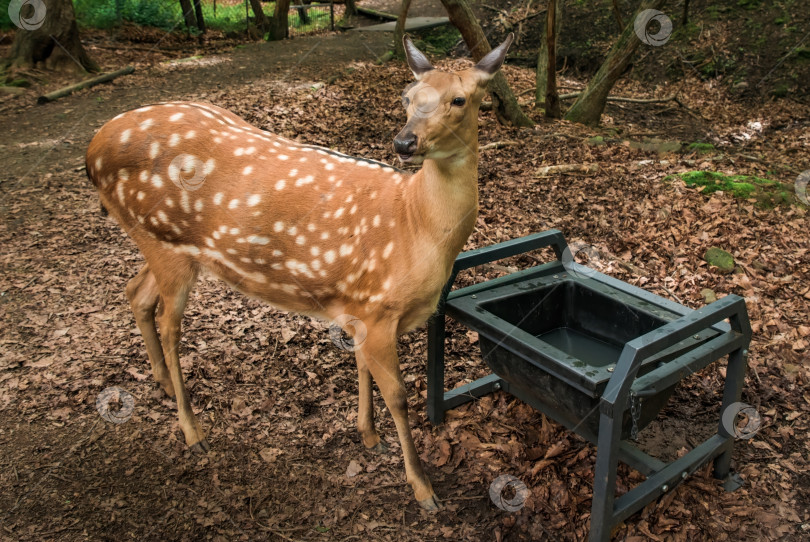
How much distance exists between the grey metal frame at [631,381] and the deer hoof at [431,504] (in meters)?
0.58

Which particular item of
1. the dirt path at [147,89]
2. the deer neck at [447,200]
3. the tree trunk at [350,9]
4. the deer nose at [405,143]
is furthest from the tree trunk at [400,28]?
the deer nose at [405,143]

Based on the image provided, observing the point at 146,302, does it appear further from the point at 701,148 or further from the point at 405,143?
the point at 701,148

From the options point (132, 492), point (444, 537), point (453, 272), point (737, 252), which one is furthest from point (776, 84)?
point (132, 492)

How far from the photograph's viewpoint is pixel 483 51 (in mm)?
7684

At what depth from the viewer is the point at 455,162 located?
2.77 meters

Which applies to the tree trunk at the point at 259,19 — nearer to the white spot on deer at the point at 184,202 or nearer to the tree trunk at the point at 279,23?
the tree trunk at the point at 279,23

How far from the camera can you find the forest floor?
10.4ft

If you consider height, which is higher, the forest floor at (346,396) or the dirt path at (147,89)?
the dirt path at (147,89)

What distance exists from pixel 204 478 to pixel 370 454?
919 mm

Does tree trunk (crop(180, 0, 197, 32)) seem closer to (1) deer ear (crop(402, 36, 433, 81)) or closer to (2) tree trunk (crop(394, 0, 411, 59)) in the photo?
(2) tree trunk (crop(394, 0, 411, 59))

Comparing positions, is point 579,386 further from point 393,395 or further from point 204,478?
point 204,478

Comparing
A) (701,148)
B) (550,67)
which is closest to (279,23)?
(550,67)

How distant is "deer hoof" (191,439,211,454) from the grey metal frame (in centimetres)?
131

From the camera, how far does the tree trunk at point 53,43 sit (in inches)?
411
